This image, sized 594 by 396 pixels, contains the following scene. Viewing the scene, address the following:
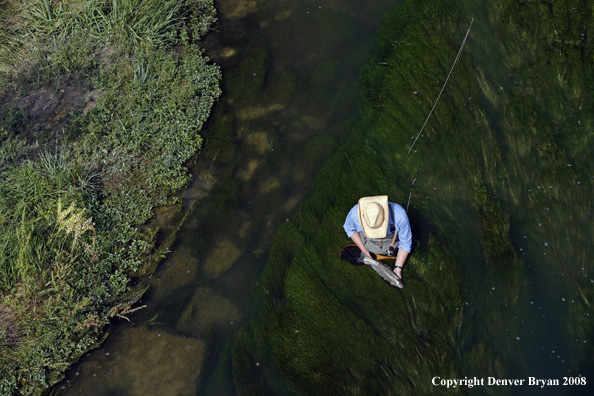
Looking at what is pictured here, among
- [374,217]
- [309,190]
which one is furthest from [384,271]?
[309,190]

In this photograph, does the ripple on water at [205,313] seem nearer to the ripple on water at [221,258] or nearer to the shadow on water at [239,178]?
the shadow on water at [239,178]

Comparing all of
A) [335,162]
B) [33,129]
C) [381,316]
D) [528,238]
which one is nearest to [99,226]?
[33,129]

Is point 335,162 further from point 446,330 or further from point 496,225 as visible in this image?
point 446,330

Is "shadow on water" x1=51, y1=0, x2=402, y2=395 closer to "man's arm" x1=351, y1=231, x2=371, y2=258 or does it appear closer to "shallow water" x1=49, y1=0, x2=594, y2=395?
"shallow water" x1=49, y1=0, x2=594, y2=395

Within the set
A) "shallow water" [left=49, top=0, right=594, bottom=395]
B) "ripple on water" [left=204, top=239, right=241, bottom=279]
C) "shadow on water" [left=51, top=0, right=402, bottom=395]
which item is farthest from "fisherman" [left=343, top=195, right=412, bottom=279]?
"ripple on water" [left=204, top=239, right=241, bottom=279]

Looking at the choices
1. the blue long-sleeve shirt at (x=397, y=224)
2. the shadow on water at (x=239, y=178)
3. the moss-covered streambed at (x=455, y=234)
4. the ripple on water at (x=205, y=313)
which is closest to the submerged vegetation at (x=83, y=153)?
the shadow on water at (x=239, y=178)

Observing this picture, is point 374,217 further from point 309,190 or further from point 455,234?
point 309,190
